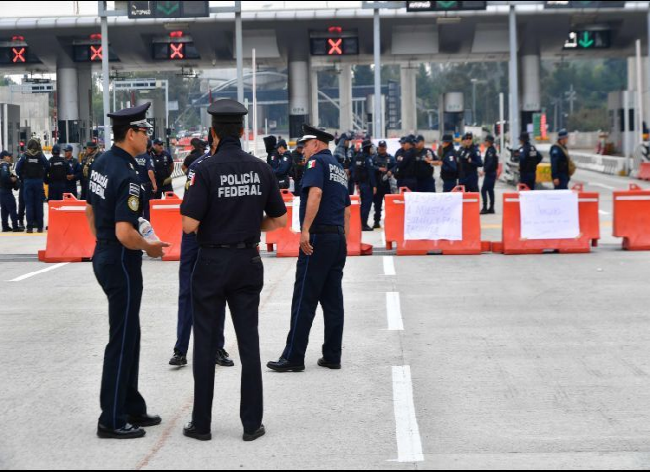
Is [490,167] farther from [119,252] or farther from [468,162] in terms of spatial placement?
[119,252]

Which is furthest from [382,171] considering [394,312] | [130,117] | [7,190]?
[130,117]

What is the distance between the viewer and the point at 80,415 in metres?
7.52

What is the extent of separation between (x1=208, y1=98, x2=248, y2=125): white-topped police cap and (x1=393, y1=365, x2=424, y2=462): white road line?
85.2 inches

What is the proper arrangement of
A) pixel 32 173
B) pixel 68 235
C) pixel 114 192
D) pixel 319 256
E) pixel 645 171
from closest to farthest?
pixel 114 192, pixel 319 256, pixel 68 235, pixel 32 173, pixel 645 171

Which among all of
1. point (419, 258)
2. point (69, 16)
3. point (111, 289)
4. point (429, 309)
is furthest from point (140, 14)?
point (111, 289)

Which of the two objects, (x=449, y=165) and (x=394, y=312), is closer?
(x=394, y=312)

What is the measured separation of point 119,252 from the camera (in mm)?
6789

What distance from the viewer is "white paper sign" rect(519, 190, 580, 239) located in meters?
17.8

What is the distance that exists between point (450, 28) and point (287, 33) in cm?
598

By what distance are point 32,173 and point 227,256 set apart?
645 inches

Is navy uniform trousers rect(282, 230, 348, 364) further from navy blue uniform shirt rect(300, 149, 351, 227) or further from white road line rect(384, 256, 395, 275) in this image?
white road line rect(384, 256, 395, 275)

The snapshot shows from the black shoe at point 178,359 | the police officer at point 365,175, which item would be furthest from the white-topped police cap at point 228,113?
the police officer at point 365,175

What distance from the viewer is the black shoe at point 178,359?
361 inches

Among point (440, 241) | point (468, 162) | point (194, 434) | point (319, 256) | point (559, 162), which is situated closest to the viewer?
point (194, 434)
